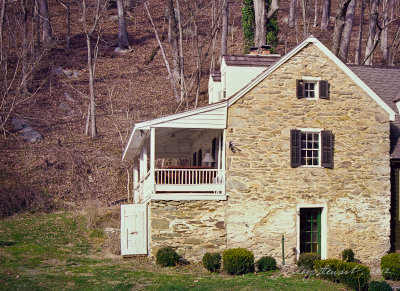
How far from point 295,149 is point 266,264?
4.07m

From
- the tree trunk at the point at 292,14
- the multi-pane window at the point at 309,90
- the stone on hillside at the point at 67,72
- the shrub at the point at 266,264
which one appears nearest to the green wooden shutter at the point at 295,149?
the multi-pane window at the point at 309,90

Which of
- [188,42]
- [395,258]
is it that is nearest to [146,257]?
[395,258]

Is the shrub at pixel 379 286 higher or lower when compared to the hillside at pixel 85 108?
lower

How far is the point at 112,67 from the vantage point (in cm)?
4075

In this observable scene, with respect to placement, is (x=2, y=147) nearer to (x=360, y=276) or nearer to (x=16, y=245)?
(x=16, y=245)

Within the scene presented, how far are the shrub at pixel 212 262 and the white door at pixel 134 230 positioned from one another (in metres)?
2.85

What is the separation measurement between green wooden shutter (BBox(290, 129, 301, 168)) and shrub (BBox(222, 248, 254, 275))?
370 centimetres

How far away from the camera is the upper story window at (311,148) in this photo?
18.8 meters

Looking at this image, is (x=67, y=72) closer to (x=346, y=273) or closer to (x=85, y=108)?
(x=85, y=108)

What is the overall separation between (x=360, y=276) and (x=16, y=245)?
465 inches

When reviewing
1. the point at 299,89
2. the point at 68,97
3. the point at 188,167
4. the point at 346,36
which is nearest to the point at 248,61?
the point at 299,89

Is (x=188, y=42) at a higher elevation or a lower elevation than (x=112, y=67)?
higher

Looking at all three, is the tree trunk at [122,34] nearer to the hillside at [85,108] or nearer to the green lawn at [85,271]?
the hillside at [85,108]

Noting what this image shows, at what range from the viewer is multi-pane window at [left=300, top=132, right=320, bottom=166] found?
1916cm
